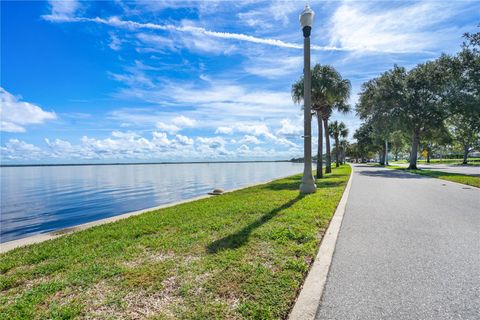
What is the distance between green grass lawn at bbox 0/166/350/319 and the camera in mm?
2863

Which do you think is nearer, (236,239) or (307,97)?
(236,239)

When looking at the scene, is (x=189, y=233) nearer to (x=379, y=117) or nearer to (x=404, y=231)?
(x=404, y=231)

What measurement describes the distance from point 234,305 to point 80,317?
5.04 feet

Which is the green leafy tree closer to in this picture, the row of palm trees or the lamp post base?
the row of palm trees

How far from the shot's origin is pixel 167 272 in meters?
3.68

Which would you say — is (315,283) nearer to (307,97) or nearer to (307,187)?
(307,187)

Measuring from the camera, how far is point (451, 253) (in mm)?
4141

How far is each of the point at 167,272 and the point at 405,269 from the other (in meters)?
3.13

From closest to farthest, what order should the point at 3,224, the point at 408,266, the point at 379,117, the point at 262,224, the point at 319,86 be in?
the point at 408,266, the point at 262,224, the point at 3,224, the point at 319,86, the point at 379,117

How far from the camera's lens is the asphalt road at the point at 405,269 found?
2.76m

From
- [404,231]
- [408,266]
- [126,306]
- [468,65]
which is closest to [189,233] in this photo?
Answer: [126,306]

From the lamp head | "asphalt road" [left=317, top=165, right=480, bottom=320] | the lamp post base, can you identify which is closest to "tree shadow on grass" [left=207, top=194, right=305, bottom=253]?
"asphalt road" [left=317, top=165, right=480, bottom=320]

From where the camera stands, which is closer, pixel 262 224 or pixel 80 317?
pixel 80 317

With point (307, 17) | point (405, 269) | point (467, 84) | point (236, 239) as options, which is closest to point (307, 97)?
point (307, 17)
